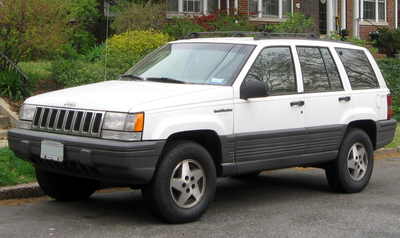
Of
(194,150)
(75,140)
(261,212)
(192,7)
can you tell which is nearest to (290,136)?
(261,212)

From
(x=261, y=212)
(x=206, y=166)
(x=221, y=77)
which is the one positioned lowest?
(x=261, y=212)

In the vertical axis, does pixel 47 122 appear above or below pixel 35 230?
above

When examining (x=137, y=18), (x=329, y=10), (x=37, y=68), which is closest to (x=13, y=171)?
(x=37, y=68)

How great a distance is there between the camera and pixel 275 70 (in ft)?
21.7

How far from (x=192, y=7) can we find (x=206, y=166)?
16220mm

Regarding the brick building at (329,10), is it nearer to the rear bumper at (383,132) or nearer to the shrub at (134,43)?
the shrub at (134,43)

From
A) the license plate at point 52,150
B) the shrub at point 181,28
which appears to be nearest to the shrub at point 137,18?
the shrub at point 181,28

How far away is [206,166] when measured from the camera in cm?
577

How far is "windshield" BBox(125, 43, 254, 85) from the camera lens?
6254 mm

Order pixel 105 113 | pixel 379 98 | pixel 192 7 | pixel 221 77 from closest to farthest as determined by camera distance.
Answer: pixel 105 113
pixel 221 77
pixel 379 98
pixel 192 7

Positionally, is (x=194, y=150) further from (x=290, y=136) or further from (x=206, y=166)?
(x=290, y=136)

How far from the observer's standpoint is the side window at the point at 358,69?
752 cm

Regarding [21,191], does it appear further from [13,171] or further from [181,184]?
[181,184]

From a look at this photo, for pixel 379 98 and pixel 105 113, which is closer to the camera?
pixel 105 113
